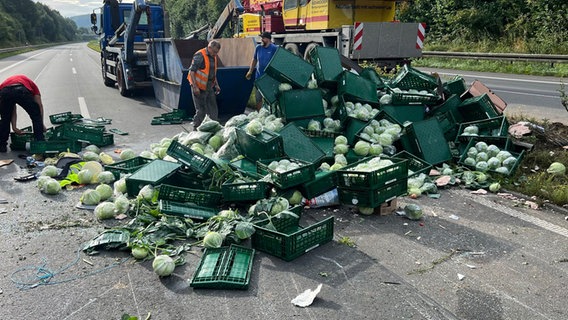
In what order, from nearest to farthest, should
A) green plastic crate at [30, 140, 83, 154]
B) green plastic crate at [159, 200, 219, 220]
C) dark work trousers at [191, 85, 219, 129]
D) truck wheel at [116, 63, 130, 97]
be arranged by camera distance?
green plastic crate at [159, 200, 219, 220] < green plastic crate at [30, 140, 83, 154] < dark work trousers at [191, 85, 219, 129] < truck wheel at [116, 63, 130, 97]

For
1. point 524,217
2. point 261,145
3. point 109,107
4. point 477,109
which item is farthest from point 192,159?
point 109,107

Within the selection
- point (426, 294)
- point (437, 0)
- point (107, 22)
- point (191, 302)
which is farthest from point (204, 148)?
point (437, 0)

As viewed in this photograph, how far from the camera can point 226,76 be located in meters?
9.71

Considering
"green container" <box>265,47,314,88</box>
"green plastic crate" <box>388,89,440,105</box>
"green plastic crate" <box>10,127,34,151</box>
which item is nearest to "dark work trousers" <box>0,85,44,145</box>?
"green plastic crate" <box>10,127,34,151</box>

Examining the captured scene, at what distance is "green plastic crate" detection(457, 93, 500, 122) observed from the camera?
7.35 m

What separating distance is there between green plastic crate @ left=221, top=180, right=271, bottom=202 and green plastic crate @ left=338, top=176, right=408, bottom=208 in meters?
0.92

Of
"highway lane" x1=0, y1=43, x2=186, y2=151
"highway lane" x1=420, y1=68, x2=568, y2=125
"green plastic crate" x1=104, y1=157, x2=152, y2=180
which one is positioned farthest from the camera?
"highway lane" x1=420, y1=68, x2=568, y2=125

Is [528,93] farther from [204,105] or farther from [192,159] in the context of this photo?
[192,159]

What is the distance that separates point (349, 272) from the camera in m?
3.88

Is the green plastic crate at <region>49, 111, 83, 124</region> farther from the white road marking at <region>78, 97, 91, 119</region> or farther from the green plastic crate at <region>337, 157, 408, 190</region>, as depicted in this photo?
the green plastic crate at <region>337, 157, 408, 190</region>

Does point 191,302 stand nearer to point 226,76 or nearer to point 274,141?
point 274,141

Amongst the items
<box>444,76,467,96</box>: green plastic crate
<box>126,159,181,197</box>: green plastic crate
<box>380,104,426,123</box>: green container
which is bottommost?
<box>126,159,181,197</box>: green plastic crate

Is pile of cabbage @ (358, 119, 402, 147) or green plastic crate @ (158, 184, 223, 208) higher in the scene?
pile of cabbage @ (358, 119, 402, 147)

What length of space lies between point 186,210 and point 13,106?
4814mm
